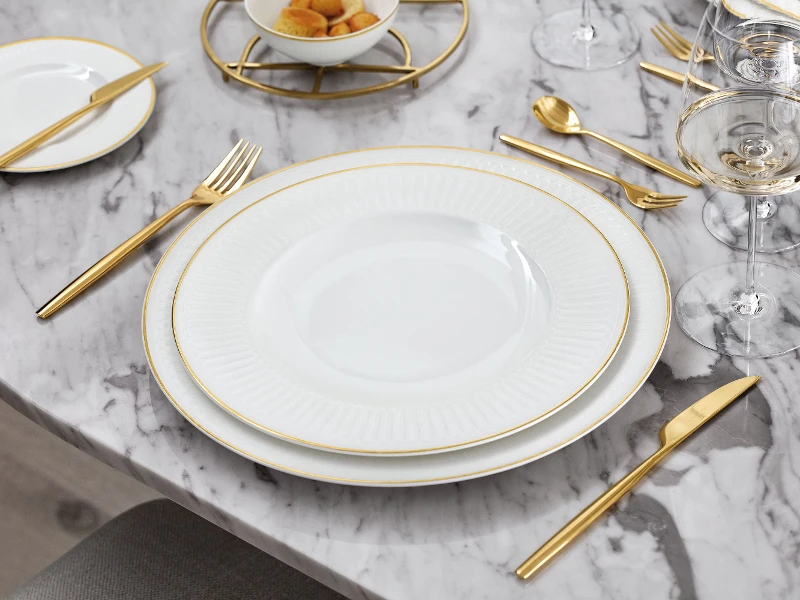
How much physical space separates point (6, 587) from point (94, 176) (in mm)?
906

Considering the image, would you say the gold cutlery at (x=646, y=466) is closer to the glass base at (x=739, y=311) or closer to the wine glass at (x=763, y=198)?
the glass base at (x=739, y=311)

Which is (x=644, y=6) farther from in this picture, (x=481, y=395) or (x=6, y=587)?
(x=6, y=587)

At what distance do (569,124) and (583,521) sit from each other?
1.50 feet

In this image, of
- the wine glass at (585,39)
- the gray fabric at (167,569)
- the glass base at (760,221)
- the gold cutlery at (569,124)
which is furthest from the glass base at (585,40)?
the gray fabric at (167,569)

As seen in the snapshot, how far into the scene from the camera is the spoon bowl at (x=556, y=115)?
0.90m

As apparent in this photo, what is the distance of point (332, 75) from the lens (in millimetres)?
1021

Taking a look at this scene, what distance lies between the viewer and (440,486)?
2.04 feet

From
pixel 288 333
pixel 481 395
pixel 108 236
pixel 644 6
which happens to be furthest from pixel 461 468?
pixel 644 6

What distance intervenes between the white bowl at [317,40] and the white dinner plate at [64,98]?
0.14 meters

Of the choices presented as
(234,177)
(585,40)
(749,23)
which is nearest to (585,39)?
(585,40)

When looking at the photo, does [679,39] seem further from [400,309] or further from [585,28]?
[400,309]

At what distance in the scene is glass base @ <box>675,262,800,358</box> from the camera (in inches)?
27.5

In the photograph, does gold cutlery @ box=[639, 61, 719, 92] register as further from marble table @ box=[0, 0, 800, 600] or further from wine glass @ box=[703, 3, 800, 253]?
wine glass @ box=[703, 3, 800, 253]

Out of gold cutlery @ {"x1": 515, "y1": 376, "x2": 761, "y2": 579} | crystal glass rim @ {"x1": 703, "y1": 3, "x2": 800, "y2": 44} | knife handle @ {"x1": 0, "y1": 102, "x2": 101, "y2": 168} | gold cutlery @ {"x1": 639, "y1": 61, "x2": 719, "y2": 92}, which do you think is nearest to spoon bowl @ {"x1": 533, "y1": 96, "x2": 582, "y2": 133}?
gold cutlery @ {"x1": 639, "y1": 61, "x2": 719, "y2": 92}
